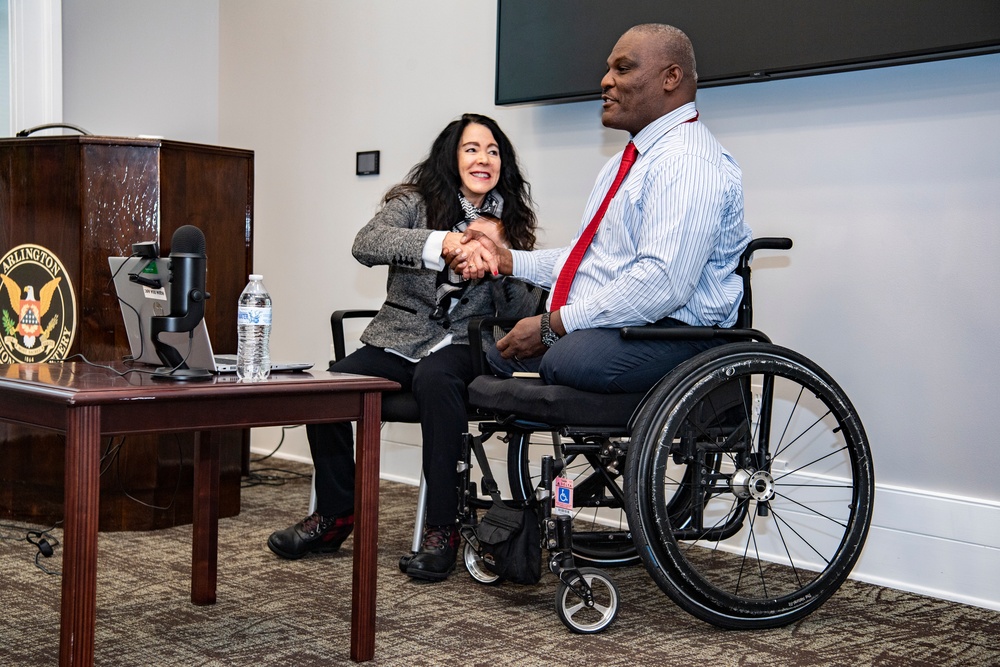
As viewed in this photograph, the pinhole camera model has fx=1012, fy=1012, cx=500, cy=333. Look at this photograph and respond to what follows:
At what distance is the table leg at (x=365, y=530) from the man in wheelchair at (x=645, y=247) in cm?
40

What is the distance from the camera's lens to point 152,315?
1827mm

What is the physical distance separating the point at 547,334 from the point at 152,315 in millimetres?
811

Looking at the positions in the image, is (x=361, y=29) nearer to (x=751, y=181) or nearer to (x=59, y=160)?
(x=59, y=160)

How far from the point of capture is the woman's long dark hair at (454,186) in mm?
2756

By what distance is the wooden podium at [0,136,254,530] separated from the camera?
295 cm

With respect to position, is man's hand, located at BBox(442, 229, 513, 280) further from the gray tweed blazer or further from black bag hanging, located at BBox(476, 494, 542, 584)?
black bag hanging, located at BBox(476, 494, 542, 584)

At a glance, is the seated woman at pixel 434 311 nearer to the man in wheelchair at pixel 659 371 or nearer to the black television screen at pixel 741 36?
the man in wheelchair at pixel 659 371

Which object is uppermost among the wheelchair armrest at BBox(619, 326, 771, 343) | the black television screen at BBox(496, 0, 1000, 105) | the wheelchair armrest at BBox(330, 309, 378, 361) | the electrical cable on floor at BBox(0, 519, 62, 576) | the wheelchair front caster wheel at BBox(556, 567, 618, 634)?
the black television screen at BBox(496, 0, 1000, 105)

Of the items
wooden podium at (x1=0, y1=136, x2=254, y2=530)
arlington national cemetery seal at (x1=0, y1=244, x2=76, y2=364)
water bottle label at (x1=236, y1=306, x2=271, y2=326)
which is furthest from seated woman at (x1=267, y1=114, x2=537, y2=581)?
arlington national cemetery seal at (x1=0, y1=244, x2=76, y2=364)

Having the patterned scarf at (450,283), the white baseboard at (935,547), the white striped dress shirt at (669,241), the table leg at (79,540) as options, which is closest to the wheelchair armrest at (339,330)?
the patterned scarf at (450,283)

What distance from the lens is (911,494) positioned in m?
2.55

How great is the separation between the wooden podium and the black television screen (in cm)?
105

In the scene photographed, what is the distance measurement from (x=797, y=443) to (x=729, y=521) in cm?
77

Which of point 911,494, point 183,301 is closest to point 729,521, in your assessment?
point 911,494
